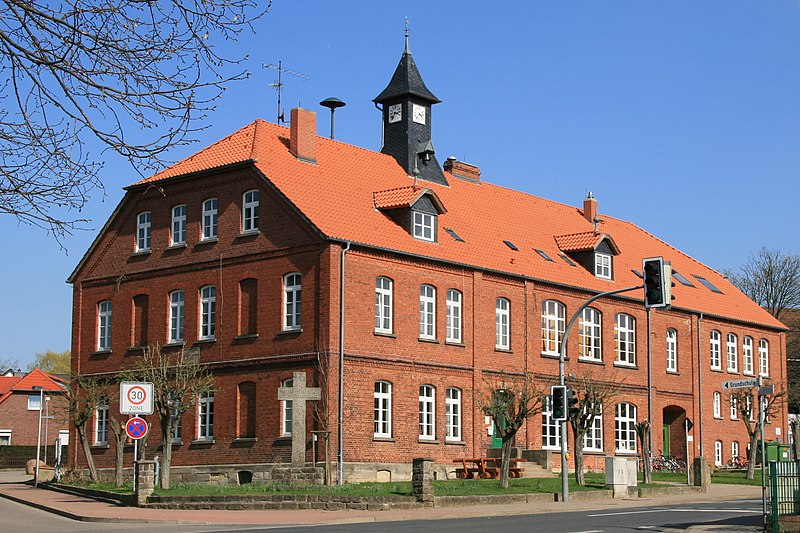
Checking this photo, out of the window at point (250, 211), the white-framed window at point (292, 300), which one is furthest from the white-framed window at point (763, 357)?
the window at point (250, 211)

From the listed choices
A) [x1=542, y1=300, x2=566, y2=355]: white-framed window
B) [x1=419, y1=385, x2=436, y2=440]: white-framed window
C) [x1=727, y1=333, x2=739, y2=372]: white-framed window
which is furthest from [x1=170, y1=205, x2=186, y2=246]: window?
[x1=727, y1=333, x2=739, y2=372]: white-framed window

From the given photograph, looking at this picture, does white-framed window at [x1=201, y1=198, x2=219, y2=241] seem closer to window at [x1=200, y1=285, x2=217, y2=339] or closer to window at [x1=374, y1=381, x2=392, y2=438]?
window at [x1=200, y1=285, x2=217, y2=339]

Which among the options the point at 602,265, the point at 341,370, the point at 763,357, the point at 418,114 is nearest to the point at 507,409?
the point at 341,370

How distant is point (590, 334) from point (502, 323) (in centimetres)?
576

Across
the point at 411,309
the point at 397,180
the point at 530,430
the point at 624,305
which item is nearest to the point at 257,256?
the point at 411,309

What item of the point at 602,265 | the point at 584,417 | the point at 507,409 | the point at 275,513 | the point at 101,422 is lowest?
the point at 275,513

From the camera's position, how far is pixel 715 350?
180 feet

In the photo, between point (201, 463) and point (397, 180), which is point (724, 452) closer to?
point (397, 180)

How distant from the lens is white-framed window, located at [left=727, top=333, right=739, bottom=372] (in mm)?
55594

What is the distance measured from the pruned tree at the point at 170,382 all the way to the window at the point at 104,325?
2.68m

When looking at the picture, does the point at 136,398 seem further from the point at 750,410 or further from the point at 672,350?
the point at 750,410

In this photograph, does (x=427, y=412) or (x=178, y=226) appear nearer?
(x=427, y=412)

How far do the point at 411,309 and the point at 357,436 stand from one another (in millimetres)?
5155

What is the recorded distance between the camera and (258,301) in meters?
38.7
